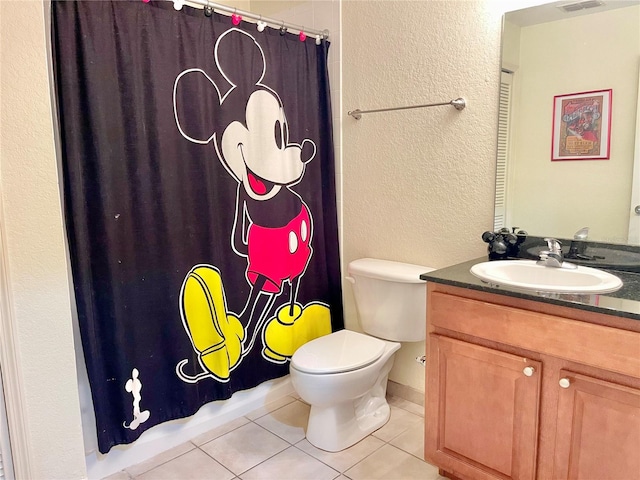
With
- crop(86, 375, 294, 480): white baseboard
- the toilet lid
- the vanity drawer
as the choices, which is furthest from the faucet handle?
crop(86, 375, 294, 480): white baseboard

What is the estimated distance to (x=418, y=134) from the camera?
7.08 feet

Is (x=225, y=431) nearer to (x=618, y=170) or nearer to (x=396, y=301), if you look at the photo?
(x=396, y=301)

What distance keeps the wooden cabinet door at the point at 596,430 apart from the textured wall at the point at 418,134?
799mm

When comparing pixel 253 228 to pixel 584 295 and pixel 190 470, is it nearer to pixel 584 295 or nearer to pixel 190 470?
pixel 190 470

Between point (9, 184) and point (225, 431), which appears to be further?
point (225, 431)

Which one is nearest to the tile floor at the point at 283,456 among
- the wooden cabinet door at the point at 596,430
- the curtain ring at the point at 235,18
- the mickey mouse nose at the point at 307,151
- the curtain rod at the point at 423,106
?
the wooden cabinet door at the point at 596,430

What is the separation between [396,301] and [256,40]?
1324 millimetres

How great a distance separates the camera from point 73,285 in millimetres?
1679

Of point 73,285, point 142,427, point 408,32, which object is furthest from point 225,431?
point 408,32

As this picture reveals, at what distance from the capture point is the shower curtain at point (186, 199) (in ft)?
5.48

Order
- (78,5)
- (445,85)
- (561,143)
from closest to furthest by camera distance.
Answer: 1. (78,5)
2. (561,143)
3. (445,85)

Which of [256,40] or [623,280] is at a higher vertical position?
[256,40]

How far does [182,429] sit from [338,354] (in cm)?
76

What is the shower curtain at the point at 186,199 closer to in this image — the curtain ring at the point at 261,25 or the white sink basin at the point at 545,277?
the curtain ring at the point at 261,25
